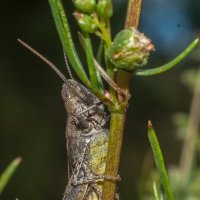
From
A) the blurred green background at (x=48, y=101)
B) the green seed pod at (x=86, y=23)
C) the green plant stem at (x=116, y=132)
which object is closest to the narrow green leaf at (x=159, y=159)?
the green plant stem at (x=116, y=132)

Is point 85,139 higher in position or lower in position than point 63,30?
lower

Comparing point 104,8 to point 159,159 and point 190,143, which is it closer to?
point 159,159

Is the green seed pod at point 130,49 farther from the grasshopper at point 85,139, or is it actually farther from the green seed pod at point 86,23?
the grasshopper at point 85,139

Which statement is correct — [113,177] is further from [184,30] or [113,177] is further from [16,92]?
[16,92]

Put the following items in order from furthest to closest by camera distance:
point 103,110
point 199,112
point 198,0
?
1. point 198,0
2. point 199,112
3. point 103,110

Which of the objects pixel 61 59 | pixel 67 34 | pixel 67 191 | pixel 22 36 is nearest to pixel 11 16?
pixel 22 36

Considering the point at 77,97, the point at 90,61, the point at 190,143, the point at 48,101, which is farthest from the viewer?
the point at 48,101

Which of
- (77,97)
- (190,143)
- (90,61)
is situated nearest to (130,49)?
(90,61)

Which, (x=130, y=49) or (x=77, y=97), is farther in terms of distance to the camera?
(x=77, y=97)
